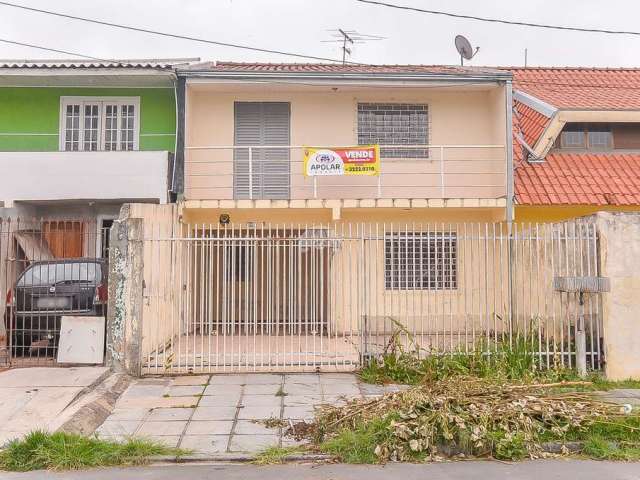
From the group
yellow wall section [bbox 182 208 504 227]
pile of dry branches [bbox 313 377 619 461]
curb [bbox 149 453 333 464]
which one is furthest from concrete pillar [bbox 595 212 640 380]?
curb [bbox 149 453 333 464]

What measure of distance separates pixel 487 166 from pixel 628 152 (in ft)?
11.8

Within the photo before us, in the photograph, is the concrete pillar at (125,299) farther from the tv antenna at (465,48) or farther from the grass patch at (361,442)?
the tv antenna at (465,48)

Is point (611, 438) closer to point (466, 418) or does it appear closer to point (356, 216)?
point (466, 418)

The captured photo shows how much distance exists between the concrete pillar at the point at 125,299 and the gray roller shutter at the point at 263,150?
4560 mm

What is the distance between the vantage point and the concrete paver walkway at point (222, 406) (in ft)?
21.1

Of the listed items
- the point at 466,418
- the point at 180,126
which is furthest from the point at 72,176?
the point at 466,418

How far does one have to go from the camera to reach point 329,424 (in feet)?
21.4

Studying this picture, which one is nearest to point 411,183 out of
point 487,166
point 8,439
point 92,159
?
point 487,166

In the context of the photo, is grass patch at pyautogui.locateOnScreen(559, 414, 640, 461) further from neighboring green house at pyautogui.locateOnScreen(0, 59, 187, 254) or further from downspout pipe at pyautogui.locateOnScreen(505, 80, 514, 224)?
neighboring green house at pyautogui.locateOnScreen(0, 59, 187, 254)

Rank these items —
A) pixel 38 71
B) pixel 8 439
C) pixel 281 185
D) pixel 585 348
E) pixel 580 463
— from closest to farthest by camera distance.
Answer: pixel 580 463 → pixel 8 439 → pixel 585 348 → pixel 38 71 → pixel 281 185

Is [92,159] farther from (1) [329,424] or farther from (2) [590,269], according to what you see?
(2) [590,269]

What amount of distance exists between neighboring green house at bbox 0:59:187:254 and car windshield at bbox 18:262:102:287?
280cm

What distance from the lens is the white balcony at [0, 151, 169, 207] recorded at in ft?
40.9

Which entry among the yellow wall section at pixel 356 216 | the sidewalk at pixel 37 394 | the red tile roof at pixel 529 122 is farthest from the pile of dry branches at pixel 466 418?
the red tile roof at pixel 529 122
